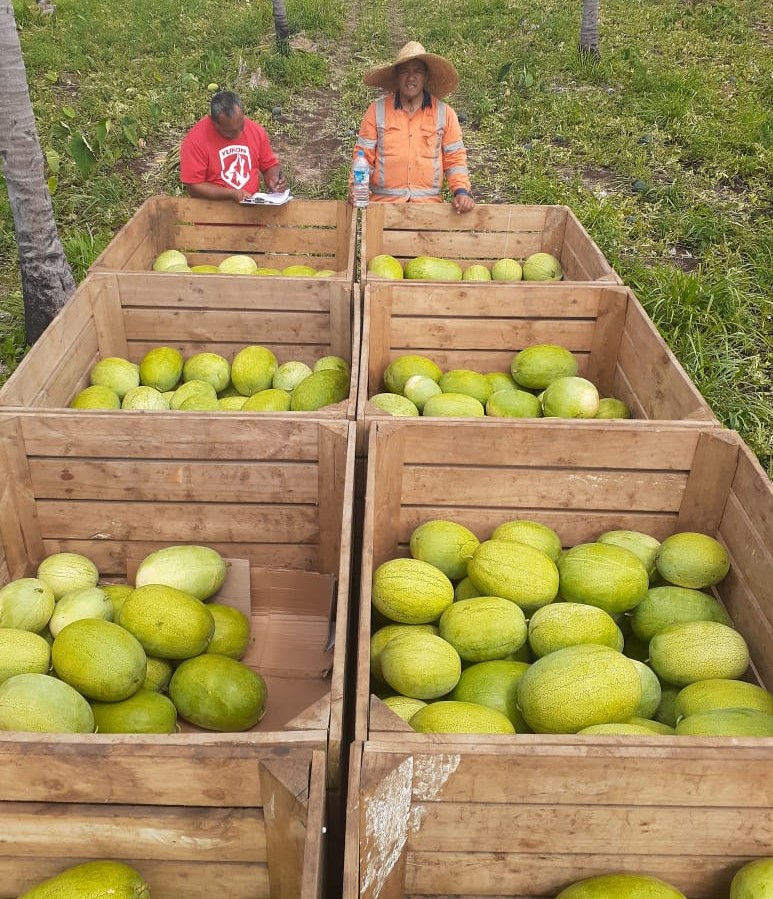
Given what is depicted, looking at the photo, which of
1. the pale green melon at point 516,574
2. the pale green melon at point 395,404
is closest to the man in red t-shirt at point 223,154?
the pale green melon at point 395,404

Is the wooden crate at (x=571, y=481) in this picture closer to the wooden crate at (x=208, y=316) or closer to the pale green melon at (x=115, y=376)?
the wooden crate at (x=208, y=316)

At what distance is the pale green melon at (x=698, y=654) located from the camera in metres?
2.67

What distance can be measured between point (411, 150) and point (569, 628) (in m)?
4.94

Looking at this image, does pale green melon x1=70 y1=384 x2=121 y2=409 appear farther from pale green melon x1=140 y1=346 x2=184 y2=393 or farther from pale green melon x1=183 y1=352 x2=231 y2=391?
pale green melon x1=183 y1=352 x2=231 y2=391

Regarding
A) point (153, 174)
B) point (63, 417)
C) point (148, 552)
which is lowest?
point (153, 174)

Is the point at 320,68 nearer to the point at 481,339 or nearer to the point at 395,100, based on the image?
the point at 395,100

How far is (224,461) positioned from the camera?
3328mm

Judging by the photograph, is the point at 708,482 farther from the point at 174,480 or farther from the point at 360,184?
the point at 360,184

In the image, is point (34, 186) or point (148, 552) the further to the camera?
point (34, 186)

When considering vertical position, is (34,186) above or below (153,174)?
above

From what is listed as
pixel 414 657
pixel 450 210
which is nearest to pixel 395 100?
pixel 450 210

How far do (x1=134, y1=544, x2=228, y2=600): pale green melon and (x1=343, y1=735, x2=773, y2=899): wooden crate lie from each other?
4.76ft

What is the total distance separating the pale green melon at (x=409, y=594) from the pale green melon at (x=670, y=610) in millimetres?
796

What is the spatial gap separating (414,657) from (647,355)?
2.47 m
